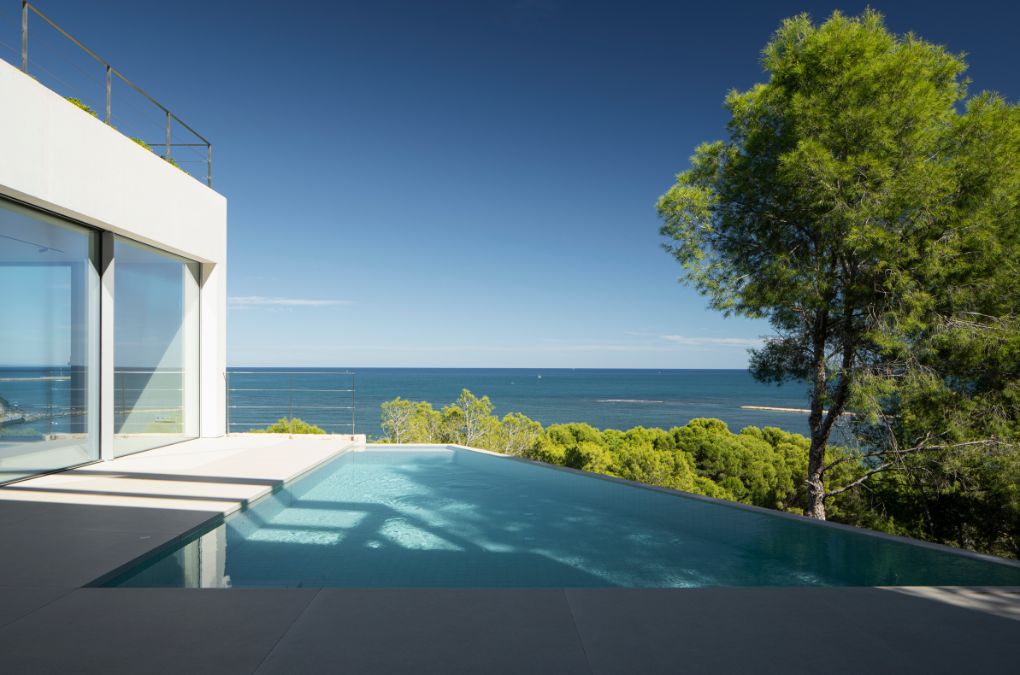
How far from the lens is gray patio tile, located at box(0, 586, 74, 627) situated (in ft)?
7.30

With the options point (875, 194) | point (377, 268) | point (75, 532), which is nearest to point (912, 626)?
point (75, 532)

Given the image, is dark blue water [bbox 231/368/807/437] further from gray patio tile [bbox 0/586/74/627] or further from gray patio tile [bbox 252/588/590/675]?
gray patio tile [bbox 252/588/590/675]

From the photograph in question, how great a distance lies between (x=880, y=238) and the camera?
607 centimetres

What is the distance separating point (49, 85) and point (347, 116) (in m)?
7.54

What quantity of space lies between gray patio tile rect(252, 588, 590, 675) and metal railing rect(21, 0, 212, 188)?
19.4ft

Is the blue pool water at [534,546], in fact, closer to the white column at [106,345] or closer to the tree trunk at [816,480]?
the white column at [106,345]

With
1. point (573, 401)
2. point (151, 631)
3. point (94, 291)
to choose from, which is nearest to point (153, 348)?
point (94, 291)

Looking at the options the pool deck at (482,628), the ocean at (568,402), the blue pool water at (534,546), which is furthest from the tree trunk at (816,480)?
the ocean at (568,402)

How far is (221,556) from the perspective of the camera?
328cm

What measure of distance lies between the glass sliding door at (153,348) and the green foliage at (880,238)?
743 cm

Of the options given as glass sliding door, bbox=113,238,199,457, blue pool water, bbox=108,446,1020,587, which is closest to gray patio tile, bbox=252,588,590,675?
blue pool water, bbox=108,446,1020,587

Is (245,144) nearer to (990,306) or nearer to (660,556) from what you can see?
(660,556)

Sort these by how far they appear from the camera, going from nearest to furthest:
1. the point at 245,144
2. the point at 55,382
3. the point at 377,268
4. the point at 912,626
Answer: the point at 912,626
the point at 55,382
the point at 245,144
the point at 377,268

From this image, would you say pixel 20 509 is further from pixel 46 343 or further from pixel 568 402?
pixel 568 402
